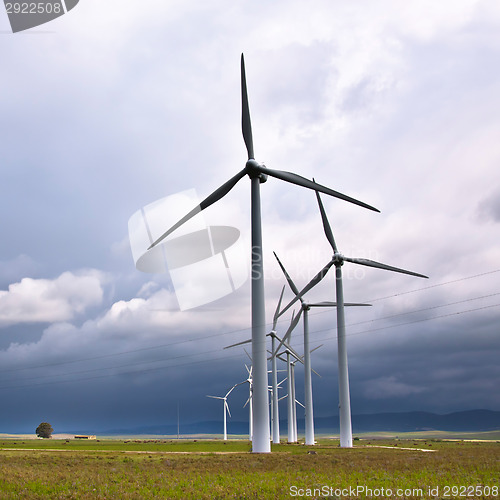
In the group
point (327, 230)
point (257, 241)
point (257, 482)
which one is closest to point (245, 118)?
point (257, 241)

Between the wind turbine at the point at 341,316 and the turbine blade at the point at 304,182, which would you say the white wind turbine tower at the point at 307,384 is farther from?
the turbine blade at the point at 304,182

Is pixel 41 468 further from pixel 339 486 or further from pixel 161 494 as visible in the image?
pixel 339 486

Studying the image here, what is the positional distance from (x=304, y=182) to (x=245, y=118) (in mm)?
12086

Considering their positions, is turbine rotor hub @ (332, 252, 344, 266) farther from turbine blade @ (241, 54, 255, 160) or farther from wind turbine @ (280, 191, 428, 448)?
turbine blade @ (241, 54, 255, 160)

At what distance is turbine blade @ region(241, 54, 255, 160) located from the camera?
65062 millimetres

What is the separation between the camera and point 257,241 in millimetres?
58531

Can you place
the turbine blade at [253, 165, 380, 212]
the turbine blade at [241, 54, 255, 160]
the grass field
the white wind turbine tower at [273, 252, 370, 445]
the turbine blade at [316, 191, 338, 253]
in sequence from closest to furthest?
the grass field
the turbine blade at [253, 165, 380, 212]
the turbine blade at [241, 54, 255, 160]
the turbine blade at [316, 191, 338, 253]
the white wind turbine tower at [273, 252, 370, 445]

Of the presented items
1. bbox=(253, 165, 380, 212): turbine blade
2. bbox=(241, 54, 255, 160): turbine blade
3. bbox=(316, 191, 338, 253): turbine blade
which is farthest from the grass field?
bbox=(316, 191, 338, 253): turbine blade

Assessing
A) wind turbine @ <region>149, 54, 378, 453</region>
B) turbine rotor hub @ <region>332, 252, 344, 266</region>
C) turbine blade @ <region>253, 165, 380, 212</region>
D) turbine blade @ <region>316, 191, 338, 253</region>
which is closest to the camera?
wind turbine @ <region>149, 54, 378, 453</region>

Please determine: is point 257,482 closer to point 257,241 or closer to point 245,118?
point 257,241

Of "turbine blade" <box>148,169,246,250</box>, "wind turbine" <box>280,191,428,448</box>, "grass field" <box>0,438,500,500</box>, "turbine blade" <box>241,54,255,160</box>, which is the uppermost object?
"turbine blade" <box>241,54,255,160</box>

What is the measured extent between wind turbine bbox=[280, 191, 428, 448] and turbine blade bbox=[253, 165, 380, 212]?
22.7m

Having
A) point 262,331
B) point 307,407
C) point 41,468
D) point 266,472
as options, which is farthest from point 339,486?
point 307,407

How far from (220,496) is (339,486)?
6287 millimetres
